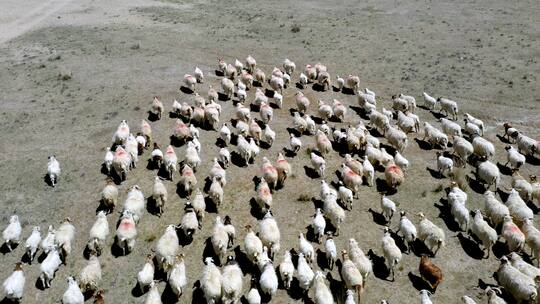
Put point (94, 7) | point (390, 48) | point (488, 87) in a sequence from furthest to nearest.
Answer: point (94, 7) < point (390, 48) < point (488, 87)

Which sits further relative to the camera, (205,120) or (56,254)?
(205,120)

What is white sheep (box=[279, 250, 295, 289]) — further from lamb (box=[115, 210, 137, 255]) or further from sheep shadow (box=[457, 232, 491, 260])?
sheep shadow (box=[457, 232, 491, 260])

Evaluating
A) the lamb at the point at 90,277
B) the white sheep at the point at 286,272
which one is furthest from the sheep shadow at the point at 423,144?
the lamb at the point at 90,277

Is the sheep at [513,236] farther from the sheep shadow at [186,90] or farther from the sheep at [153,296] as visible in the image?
the sheep shadow at [186,90]

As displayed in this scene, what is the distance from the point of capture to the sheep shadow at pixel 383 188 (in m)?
19.7

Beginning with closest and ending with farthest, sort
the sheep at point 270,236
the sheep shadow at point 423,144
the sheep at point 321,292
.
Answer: the sheep at point 321,292
the sheep at point 270,236
the sheep shadow at point 423,144

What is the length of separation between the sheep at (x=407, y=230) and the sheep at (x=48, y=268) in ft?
37.5

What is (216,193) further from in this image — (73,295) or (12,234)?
(12,234)

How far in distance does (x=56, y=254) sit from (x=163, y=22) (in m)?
33.7

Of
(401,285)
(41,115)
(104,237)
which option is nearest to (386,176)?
(401,285)

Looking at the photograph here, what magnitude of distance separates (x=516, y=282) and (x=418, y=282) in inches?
110

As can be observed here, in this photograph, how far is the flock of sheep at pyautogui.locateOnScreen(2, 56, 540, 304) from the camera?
47.6 feet

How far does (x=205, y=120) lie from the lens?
2430cm

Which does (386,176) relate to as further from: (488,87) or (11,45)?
(11,45)
